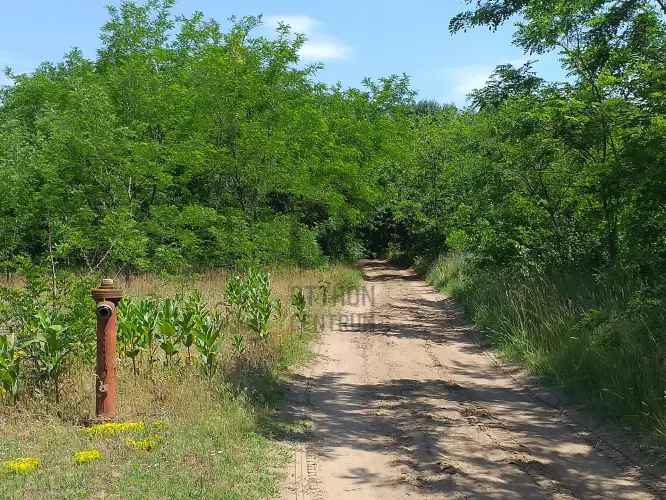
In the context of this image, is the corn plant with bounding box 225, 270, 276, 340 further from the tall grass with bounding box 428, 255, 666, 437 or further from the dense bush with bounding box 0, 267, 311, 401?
the tall grass with bounding box 428, 255, 666, 437

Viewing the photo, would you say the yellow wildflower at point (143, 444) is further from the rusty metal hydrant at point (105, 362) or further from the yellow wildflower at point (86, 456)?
the rusty metal hydrant at point (105, 362)

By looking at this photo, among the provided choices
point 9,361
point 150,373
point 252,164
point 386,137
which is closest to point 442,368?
point 150,373

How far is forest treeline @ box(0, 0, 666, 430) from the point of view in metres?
8.62

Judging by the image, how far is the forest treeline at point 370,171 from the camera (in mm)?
8625

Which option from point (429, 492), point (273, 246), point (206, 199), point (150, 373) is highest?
point (206, 199)

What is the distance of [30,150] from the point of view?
19.8 meters

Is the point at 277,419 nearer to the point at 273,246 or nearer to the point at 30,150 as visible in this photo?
the point at 273,246

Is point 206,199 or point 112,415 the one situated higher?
point 206,199

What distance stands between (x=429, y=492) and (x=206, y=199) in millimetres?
17248

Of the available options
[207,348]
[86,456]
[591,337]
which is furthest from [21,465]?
[591,337]

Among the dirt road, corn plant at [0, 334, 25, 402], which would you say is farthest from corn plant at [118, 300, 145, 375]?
the dirt road

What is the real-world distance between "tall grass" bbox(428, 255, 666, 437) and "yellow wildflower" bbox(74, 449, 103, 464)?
4.73 metres

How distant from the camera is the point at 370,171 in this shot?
2667 centimetres


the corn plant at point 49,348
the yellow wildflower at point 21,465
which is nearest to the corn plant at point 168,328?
the corn plant at point 49,348
